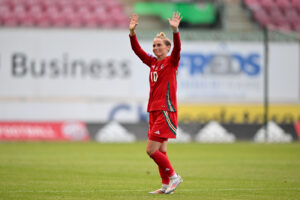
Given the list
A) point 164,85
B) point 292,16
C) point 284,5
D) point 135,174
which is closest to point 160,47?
point 164,85

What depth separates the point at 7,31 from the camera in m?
26.2

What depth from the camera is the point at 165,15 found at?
1241 inches

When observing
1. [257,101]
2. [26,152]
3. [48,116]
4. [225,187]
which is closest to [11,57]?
[48,116]

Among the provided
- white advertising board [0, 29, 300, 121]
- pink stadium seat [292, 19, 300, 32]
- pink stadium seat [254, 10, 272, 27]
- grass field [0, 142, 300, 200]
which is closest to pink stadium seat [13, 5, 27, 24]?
white advertising board [0, 29, 300, 121]

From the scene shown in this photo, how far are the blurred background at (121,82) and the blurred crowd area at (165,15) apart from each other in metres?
0.09

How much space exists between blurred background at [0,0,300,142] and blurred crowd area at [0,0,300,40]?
0.30 feet

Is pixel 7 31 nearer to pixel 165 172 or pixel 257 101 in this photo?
pixel 257 101

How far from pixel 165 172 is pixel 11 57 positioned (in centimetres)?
1820

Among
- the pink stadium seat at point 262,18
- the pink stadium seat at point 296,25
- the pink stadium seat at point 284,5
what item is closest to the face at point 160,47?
the pink stadium seat at point 262,18

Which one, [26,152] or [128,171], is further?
[26,152]

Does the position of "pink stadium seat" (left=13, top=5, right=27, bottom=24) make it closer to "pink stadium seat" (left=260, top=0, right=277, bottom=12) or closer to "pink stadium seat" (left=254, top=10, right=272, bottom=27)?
"pink stadium seat" (left=254, top=10, right=272, bottom=27)

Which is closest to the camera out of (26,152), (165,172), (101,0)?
(165,172)

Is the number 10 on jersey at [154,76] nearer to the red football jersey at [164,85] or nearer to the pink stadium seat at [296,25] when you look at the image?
the red football jersey at [164,85]

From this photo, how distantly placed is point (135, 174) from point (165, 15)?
19.6 meters
